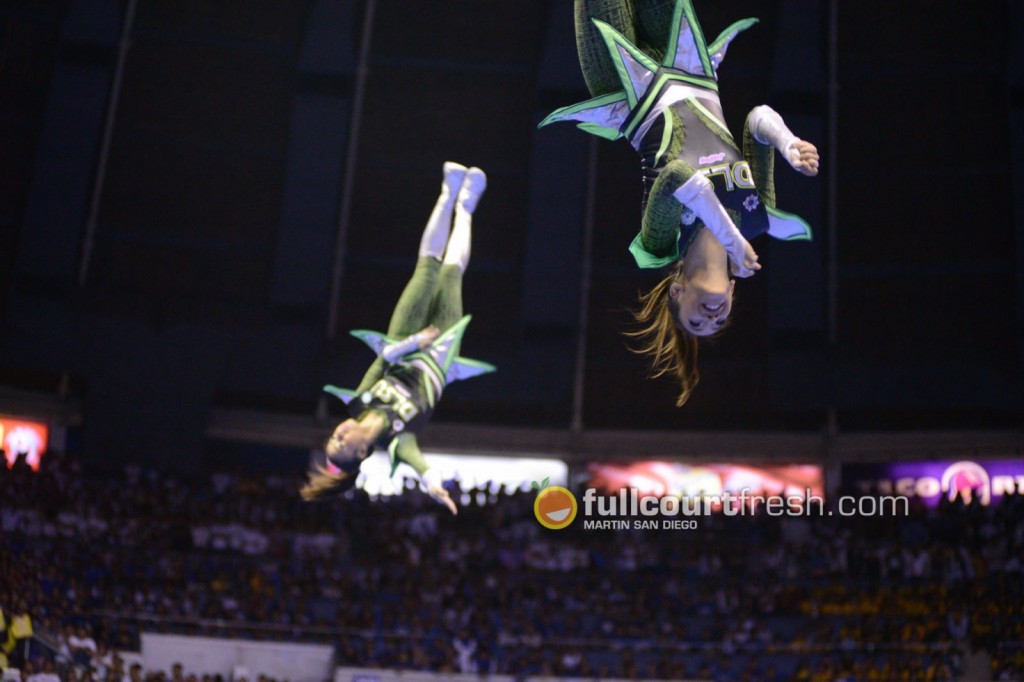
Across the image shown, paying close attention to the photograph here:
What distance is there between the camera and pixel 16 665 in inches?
550

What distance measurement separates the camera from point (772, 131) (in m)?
4.86

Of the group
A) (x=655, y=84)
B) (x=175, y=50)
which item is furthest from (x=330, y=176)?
(x=655, y=84)

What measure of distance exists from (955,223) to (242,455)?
1319cm

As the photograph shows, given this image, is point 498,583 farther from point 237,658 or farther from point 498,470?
point 498,470

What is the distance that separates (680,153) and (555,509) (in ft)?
49.3

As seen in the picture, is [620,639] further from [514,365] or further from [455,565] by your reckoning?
[514,365]

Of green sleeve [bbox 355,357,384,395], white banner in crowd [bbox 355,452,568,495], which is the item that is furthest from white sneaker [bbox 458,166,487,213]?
white banner in crowd [bbox 355,452,568,495]

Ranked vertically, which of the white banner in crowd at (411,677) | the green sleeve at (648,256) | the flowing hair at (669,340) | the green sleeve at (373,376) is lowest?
the white banner in crowd at (411,677)

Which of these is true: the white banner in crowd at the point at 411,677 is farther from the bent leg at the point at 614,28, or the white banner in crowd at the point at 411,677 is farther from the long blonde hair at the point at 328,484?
the bent leg at the point at 614,28

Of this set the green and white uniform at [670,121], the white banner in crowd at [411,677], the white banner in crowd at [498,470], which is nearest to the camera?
the green and white uniform at [670,121]

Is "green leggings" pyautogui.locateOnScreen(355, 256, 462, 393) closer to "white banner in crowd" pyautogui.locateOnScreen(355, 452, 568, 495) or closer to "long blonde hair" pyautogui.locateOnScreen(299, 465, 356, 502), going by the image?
"long blonde hair" pyautogui.locateOnScreen(299, 465, 356, 502)

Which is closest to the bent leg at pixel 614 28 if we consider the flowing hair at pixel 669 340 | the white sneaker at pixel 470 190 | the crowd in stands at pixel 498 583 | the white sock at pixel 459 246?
the flowing hair at pixel 669 340

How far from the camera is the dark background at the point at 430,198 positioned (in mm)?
20453

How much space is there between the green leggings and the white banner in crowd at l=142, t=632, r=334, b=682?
21.8 ft
